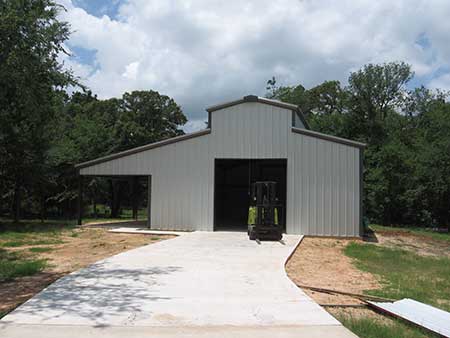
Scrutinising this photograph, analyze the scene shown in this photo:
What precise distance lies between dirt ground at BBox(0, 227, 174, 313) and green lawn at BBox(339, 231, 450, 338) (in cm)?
439

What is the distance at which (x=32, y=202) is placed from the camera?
31922 millimetres

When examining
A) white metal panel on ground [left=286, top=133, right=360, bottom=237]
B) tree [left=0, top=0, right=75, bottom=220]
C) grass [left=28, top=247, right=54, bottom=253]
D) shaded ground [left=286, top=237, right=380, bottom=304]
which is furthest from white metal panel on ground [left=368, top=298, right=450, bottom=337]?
white metal panel on ground [left=286, top=133, right=360, bottom=237]

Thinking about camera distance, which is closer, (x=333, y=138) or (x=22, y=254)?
(x=22, y=254)

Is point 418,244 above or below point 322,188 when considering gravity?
below

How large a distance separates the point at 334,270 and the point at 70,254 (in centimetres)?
636

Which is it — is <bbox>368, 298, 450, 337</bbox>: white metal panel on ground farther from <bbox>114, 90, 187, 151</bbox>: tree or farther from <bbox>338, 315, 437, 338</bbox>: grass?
<bbox>114, 90, 187, 151</bbox>: tree

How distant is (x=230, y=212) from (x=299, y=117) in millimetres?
7000

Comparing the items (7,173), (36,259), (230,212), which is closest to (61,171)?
(7,173)

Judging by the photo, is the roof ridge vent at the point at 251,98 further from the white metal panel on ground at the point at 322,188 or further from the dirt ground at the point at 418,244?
the dirt ground at the point at 418,244

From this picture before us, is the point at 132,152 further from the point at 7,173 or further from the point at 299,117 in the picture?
the point at 7,173

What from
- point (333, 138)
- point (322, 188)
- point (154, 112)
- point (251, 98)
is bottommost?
point (322, 188)

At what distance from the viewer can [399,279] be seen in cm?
889

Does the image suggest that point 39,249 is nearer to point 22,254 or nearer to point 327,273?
point 22,254

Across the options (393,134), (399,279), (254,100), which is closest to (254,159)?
(254,100)
